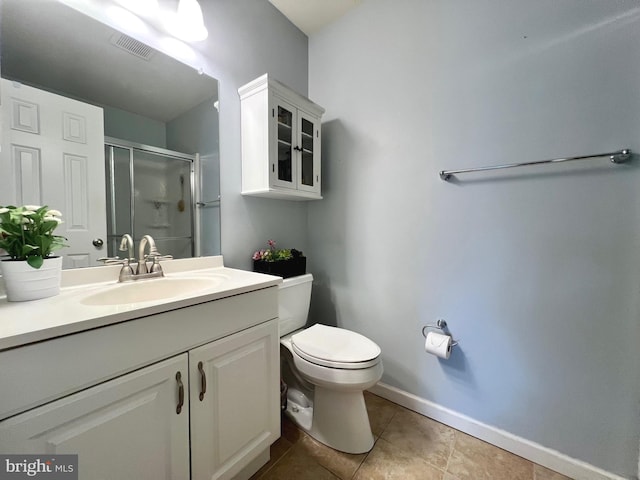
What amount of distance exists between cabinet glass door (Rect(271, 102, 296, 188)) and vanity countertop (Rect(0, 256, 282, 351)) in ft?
1.96

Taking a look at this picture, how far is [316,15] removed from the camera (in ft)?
5.57

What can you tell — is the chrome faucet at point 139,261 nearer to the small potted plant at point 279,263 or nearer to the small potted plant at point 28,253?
the small potted plant at point 28,253

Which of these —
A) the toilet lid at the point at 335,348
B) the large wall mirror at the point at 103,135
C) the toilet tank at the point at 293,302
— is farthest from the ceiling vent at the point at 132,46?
the toilet lid at the point at 335,348

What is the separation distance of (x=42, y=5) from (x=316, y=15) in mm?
1420

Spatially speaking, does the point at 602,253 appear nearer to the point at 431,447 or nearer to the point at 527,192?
the point at 527,192

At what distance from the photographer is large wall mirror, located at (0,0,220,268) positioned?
87cm

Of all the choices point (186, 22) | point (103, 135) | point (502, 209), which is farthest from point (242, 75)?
point (502, 209)

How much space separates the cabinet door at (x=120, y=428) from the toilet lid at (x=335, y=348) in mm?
544

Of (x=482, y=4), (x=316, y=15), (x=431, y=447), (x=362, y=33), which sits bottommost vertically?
(x=431, y=447)

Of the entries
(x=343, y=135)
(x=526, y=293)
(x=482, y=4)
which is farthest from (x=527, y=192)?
(x=343, y=135)

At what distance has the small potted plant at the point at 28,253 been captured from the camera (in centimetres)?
75

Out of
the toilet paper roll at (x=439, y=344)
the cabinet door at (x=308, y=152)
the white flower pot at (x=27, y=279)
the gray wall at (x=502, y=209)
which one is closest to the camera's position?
the white flower pot at (x=27, y=279)

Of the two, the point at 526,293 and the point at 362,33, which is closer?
the point at 526,293

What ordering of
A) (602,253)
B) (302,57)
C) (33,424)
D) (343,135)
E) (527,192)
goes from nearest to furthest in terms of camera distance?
(33,424), (602,253), (527,192), (343,135), (302,57)
